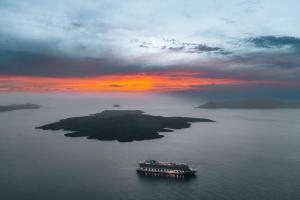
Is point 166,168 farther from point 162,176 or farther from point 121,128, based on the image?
point 121,128

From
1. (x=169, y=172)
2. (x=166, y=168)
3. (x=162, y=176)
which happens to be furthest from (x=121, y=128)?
(x=169, y=172)

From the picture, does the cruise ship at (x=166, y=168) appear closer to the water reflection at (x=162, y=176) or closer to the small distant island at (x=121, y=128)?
the water reflection at (x=162, y=176)

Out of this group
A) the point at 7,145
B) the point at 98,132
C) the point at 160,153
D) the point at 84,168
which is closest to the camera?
the point at 84,168

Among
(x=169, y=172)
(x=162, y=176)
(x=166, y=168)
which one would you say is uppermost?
(x=166, y=168)

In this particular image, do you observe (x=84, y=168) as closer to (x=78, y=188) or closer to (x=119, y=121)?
(x=78, y=188)

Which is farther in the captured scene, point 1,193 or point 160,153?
point 160,153

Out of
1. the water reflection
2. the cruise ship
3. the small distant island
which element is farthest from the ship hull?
the small distant island

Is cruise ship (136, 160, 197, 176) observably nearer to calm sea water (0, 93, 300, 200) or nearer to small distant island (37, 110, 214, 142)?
calm sea water (0, 93, 300, 200)

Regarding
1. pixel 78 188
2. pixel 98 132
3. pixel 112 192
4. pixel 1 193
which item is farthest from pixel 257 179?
pixel 98 132
